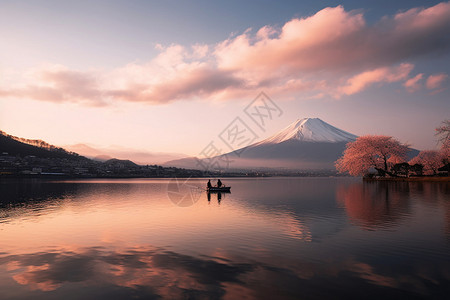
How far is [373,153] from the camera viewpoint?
9444 centimetres

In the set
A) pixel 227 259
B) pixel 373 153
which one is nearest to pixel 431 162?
pixel 373 153

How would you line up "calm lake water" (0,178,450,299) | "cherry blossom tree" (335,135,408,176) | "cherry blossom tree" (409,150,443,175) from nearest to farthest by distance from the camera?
"calm lake water" (0,178,450,299) < "cherry blossom tree" (409,150,443,175) < "cherry blossom tree" (335,135,408,176)

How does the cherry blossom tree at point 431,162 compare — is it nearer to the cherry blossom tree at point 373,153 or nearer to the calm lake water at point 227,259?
the cherry blossom tree at point 373,153

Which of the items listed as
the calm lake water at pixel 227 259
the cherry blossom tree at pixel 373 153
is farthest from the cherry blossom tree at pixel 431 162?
the calm lake water at pixel 227 259

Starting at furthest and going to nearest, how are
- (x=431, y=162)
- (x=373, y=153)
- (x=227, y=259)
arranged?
(x=373, y=153) < (x=431, y=162) < (x=227, y=259)

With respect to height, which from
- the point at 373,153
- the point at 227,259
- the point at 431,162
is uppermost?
the point at 373,153

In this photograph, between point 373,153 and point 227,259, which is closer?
point 227,259

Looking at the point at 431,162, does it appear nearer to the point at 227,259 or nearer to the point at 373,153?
the point at 373,153

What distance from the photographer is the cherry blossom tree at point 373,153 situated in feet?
306

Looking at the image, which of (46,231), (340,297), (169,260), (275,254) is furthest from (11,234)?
(340,297)

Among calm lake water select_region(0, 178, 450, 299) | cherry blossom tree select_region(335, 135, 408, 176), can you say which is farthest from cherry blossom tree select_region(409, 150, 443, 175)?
calm lake water select_region(0, 178, 450, 299)

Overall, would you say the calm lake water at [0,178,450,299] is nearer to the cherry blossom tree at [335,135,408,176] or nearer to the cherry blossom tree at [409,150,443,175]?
the cherry blossom tree at [335,135,408,176]

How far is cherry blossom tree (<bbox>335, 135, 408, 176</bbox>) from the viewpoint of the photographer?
306ft

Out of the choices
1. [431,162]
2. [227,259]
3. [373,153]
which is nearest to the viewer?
[227,259]
